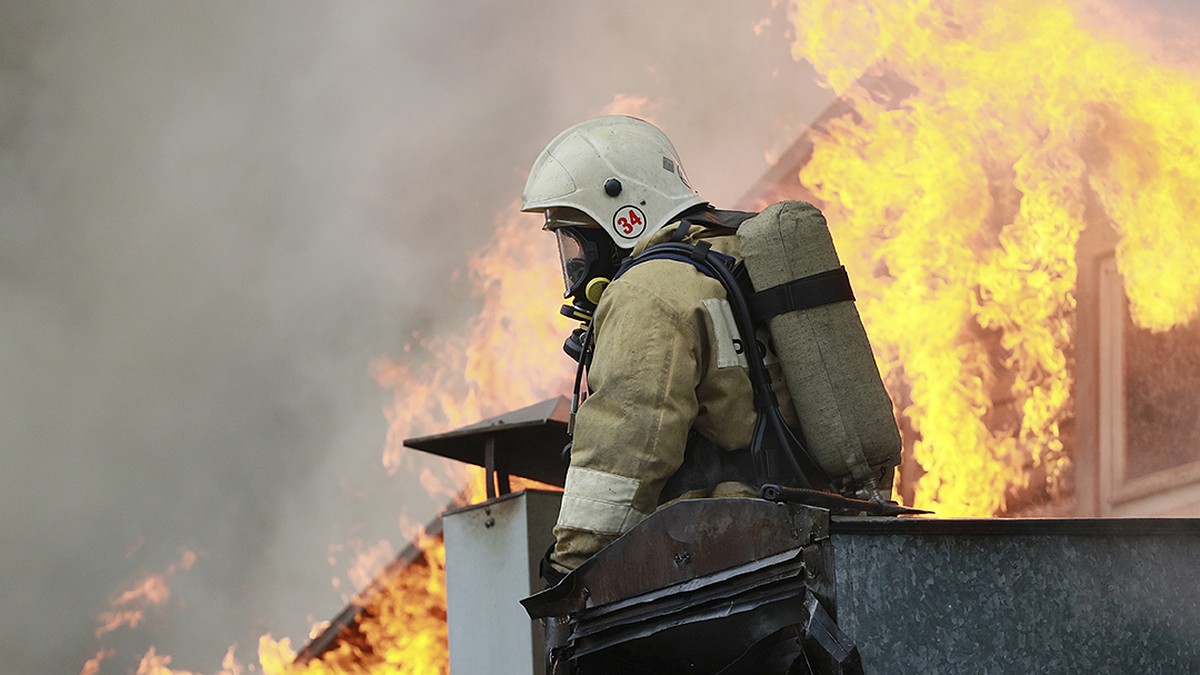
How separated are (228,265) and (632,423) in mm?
7487

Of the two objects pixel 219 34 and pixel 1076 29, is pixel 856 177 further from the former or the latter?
pixel 219 34

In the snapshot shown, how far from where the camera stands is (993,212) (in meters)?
7.11

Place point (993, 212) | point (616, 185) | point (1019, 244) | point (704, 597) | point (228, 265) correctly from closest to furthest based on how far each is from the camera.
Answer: point (704, 597)
point (616, 185)
point (1019, 244)
point (993, 212)
point (228, 265)

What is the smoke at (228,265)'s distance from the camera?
33.3ft

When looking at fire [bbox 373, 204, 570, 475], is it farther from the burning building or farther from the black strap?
the black strap

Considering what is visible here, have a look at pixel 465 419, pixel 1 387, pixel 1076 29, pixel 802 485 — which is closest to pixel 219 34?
pixel 1 387

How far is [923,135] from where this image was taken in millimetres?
7203

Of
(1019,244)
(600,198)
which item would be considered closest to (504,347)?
(1019,244)

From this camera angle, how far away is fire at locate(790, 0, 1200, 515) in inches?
259

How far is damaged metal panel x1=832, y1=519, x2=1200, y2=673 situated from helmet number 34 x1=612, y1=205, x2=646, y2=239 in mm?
1673

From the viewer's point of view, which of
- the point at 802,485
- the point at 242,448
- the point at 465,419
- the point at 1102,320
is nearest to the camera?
the point at 802,485

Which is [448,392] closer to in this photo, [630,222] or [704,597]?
[630,222]

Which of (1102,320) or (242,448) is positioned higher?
(242,448)

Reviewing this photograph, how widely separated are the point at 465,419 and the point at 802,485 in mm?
5055
